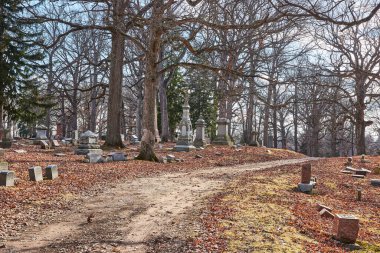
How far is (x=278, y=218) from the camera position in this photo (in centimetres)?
674

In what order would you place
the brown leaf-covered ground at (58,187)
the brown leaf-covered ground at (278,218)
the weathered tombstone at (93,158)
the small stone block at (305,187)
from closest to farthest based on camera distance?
the brown leaf-covered ground at (278,218)
the brown leaf-covered ground at (58,187)
the small stone block at (305,187)
the weathered tombstone at (93,158)

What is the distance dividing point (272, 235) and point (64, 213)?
12.3ft

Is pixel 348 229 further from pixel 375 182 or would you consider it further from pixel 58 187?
pixel 375 182

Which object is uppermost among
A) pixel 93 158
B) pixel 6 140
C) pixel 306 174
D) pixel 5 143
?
pixel 6 140

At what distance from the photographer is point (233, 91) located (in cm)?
1430

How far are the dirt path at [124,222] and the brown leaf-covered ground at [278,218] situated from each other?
0.48 meters

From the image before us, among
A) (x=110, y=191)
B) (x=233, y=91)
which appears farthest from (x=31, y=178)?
(x=233, y=91)

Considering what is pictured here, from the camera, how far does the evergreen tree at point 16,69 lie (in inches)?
856

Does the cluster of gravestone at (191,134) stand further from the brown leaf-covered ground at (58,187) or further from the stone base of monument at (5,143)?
the stone base of monument at (5,143)

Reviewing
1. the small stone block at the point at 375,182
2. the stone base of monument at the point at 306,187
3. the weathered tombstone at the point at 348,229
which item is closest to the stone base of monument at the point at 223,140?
the small stone block at the point at 375,182

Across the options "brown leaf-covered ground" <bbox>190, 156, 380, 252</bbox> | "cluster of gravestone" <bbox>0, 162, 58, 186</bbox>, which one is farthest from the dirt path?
"cluster of gravestone" <bbox>0, 162, 58, 186</bbox>

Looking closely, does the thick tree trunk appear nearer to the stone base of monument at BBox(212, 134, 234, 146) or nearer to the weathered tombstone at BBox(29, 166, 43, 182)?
the stone base of monument at BBox(212, 134, 234, 146)

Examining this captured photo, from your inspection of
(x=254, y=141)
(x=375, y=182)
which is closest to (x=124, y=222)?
(x=375, y=182)

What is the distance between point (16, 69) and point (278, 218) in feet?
68.9
